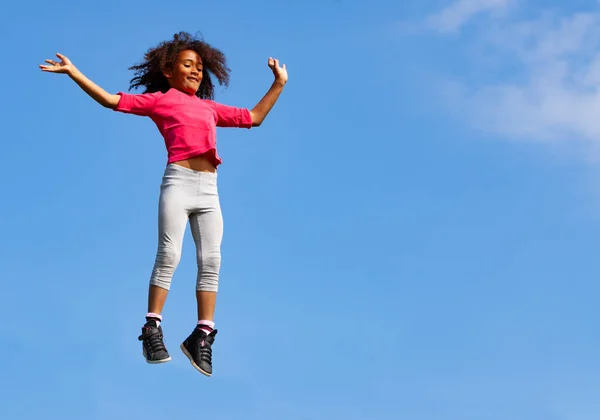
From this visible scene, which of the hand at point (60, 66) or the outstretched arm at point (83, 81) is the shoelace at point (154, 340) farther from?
the hand at point (60, 66)

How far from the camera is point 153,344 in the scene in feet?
29.4

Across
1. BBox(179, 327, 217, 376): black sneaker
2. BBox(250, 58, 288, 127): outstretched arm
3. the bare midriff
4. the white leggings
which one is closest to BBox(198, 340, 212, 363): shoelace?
BBox(179, 327, 217, 376): black sneaker

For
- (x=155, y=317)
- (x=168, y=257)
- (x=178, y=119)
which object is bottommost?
(x=155, y=317)

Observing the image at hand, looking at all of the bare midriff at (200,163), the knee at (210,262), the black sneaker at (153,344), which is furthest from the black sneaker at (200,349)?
the bare midriff at (200,163)

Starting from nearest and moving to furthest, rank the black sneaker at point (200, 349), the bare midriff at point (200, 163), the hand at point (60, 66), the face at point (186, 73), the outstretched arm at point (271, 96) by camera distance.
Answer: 1. the hand at point (60, 66)
2. the black sneaker at point (200, 349)
3. the bare midriff at point (200, 163)
4. the face at point (186, 73)
5. the outstretched arm at point (271, 96)

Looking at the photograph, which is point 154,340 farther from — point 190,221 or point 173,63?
point 173,63

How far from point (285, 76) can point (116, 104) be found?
204 cm

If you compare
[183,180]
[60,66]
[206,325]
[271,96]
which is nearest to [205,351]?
[206,325]

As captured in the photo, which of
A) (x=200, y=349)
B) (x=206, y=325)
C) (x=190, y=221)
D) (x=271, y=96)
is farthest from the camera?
(x=271, y=96)

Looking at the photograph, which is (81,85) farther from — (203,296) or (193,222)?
(203,296)

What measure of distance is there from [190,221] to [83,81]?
5.96 feet

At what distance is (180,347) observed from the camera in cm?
938

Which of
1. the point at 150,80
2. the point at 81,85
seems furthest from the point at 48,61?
the point at 150,80

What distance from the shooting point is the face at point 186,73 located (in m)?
9.74
